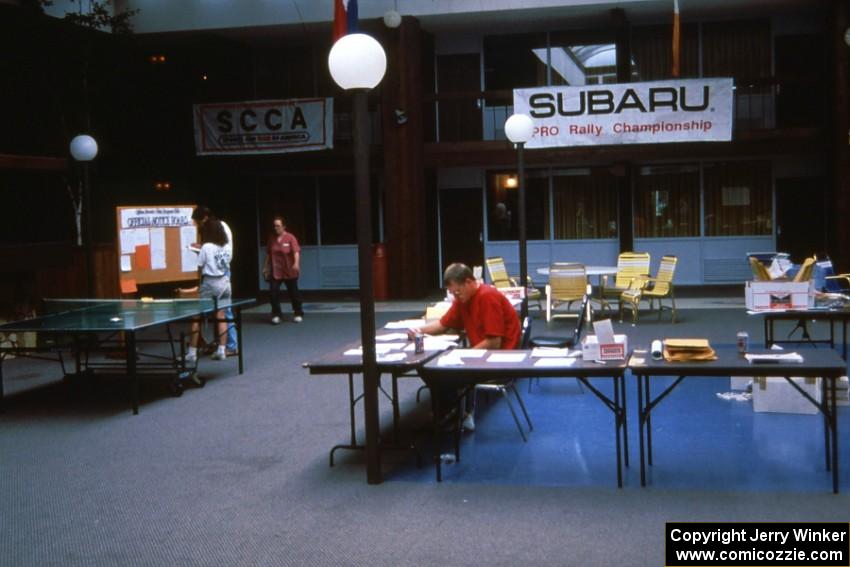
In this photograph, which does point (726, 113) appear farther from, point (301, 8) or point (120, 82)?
point (120, 82)

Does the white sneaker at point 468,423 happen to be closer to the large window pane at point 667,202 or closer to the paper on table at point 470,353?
the paper on table at point 470,353

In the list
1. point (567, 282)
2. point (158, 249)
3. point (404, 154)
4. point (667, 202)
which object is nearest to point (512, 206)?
point (404, 154)

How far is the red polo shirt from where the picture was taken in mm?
7711

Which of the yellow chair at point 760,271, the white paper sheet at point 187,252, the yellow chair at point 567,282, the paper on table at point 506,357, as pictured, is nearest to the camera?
the paper on table at point 506,357

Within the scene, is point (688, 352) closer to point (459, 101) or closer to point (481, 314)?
point (481, 314)

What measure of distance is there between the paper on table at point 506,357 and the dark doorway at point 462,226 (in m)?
13.1

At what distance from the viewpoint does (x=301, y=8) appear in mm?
18328

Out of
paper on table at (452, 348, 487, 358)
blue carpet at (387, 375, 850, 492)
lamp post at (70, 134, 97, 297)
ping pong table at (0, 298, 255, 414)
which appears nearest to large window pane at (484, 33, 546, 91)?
lamp post at (70, 134, 97, 297)

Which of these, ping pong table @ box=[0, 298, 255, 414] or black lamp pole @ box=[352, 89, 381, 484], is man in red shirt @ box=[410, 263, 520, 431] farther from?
ping pong table @ box=[0, 298, 255, 414]

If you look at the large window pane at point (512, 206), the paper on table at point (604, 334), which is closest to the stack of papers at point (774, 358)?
the paper on table at point (604, 334)

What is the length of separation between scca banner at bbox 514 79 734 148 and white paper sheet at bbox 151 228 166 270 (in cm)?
753

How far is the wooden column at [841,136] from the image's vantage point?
661 inches

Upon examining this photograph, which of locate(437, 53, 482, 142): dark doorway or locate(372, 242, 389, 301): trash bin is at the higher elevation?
locate(437, 53, 482, 142): dark doorway

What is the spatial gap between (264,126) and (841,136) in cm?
1101
